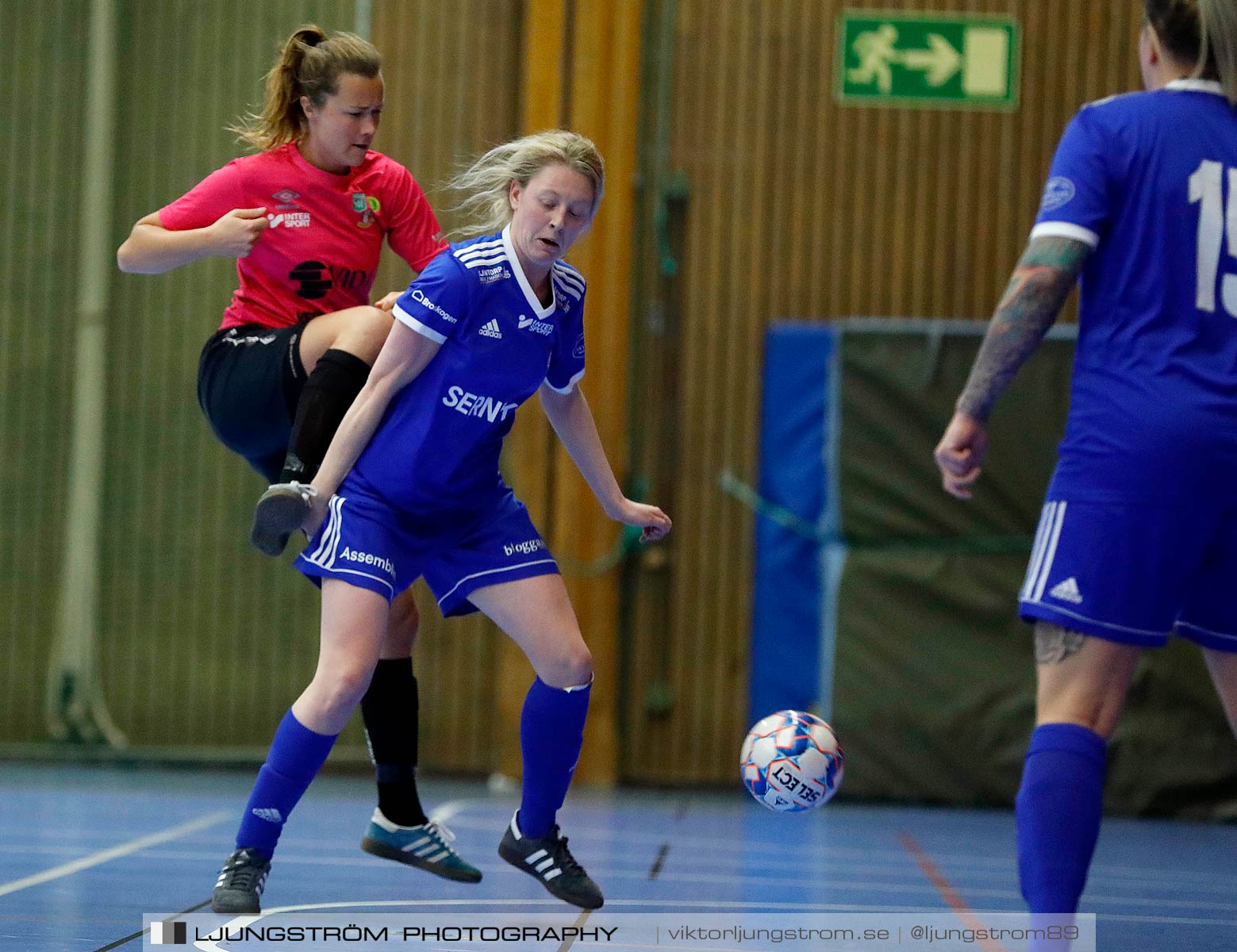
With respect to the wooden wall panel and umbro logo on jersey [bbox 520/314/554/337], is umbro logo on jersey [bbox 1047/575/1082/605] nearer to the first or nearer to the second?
umbro logo on jersey [bbox 520/314/554/337]

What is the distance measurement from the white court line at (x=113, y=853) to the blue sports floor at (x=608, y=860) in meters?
0.01

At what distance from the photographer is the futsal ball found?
143 inches

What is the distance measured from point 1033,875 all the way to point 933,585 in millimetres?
4805

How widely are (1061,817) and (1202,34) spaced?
1285 millimetres

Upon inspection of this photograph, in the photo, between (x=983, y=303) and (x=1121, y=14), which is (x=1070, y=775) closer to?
(x=983, y=303)

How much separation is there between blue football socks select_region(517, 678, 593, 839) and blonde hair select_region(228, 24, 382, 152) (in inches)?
55.4

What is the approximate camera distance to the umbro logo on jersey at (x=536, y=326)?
3.12m

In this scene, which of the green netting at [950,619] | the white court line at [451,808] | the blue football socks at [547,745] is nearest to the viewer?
the blue football socks at [547,745]

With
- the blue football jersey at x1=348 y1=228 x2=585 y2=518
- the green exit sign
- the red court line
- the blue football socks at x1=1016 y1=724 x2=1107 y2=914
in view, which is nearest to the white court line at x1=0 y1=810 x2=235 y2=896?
the blue football jersey at x1=348 y1=228 x2=585 y2=518

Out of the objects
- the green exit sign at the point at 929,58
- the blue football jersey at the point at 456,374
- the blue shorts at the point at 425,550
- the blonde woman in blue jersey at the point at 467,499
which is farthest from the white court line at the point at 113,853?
the green exit sign at the point at 929,58

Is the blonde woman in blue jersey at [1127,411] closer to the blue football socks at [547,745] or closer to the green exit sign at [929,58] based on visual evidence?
the blue football socks at [547,745]

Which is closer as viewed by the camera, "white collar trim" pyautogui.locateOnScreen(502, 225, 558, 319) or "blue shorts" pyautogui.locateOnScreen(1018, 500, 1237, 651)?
"blue shorts" pyautogui.locateOnScreen(1018, 500, 1237, 651)

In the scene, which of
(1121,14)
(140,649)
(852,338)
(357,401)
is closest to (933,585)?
(852,338)

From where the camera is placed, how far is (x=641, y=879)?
409cm
